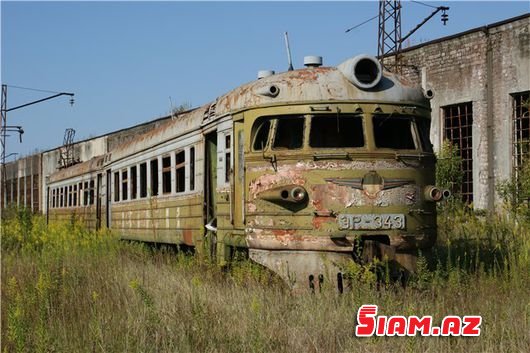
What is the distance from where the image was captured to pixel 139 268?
10.6m

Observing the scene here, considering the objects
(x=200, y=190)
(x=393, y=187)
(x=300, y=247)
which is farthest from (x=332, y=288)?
(x=200, y=190)

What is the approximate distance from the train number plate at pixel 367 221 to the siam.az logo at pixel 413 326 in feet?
5.64

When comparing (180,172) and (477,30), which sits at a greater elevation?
(477,30)

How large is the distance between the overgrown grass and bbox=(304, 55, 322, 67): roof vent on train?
2501 mm

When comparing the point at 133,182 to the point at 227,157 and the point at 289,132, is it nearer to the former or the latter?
the point at 227,157

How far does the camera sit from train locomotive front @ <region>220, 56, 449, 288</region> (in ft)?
25.9

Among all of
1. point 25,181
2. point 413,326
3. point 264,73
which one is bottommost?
point 413,326

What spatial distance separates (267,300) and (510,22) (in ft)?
42.1

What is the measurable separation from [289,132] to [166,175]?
473 cm

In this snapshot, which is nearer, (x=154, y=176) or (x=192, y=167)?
(x=192, y=167)

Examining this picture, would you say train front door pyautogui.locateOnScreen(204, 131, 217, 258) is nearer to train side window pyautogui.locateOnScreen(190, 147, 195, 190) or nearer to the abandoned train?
train side window pyautogui.locateOnScreen(190, 147, 195, 190)

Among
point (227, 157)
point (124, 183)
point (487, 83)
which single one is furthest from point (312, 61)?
point (487, 83)

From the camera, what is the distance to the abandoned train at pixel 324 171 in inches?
311

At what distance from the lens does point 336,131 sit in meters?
8.29
